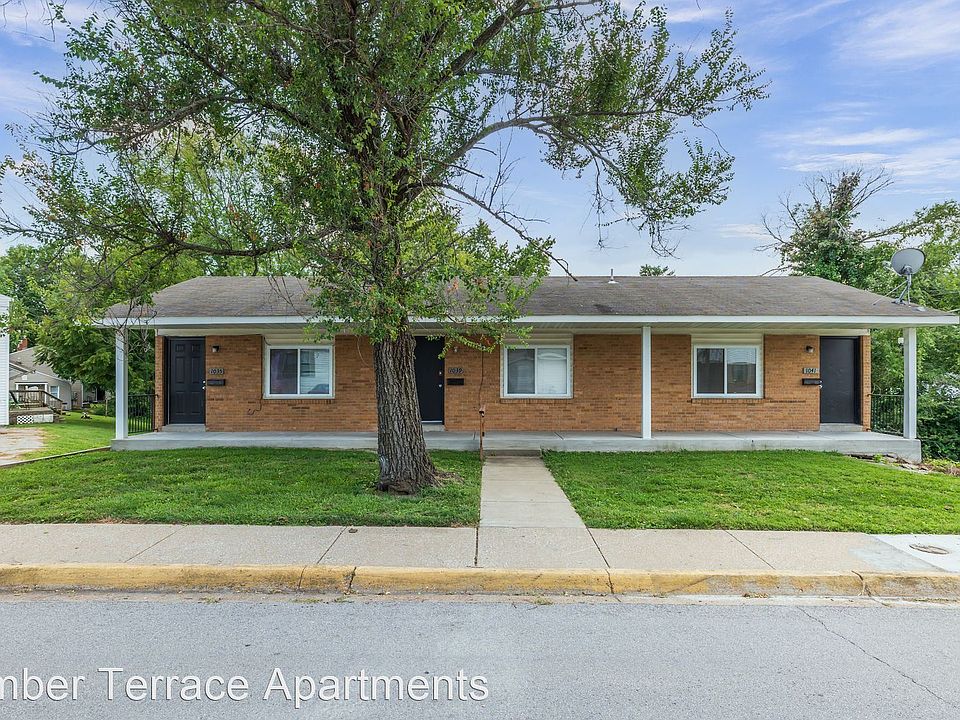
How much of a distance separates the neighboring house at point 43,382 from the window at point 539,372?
25263 mm

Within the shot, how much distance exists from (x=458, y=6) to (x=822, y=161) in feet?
83.5

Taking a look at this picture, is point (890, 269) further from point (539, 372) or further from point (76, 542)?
point (76, 542)

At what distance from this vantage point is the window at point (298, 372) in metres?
13.1

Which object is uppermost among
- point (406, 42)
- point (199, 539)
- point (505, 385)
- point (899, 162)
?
point (899, 162)

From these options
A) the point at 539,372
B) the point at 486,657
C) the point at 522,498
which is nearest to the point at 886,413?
the point at 539,372

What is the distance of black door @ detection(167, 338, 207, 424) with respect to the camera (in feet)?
44.5

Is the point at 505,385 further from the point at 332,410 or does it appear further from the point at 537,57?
the point at 537,57

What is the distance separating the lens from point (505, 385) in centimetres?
1303

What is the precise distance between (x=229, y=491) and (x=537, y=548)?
4555 mm

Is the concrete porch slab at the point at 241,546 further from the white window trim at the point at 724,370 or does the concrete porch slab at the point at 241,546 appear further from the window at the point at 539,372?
the white window trim at the point at 724,370

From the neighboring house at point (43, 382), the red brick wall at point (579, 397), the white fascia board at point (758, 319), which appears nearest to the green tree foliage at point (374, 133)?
the white fascia board at point (758, 319)

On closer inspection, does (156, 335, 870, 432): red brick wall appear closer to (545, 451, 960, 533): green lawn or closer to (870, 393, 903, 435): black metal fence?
(870, 393, 903, 435): black metal fence

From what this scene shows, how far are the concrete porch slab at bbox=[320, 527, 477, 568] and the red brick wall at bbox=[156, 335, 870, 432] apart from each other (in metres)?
6.84

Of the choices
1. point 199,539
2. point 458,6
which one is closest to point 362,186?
point 458,6
